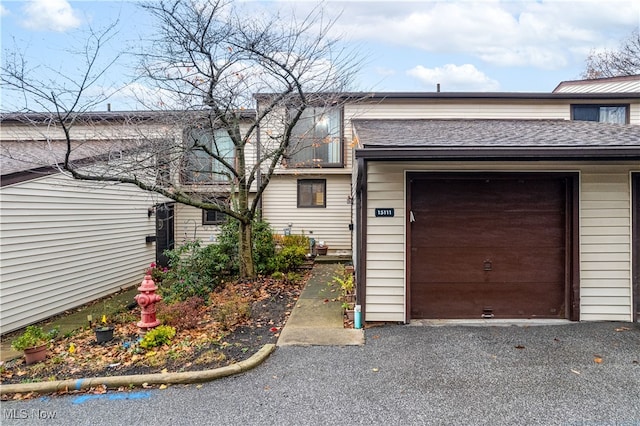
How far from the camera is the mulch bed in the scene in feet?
12.7

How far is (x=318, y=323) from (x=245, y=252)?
10.7 ft

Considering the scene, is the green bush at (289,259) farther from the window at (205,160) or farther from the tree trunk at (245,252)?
the window at (205,160)

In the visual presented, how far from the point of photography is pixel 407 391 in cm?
332

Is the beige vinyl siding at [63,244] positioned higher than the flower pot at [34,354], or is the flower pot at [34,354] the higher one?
the beige vinyl siding at [63,244]

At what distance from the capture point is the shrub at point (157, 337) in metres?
4.44

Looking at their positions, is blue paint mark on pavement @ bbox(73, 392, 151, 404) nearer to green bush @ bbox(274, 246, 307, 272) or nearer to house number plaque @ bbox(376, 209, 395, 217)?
house number plaque @ bbox(376, 209, 395, 217)

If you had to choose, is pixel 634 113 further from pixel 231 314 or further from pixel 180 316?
pixel 180 316

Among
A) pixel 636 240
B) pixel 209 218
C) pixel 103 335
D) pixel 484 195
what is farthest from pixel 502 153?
pixel 209 218

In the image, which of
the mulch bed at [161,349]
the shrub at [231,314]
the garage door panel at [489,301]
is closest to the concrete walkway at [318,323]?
the mulch bed at [161,349]

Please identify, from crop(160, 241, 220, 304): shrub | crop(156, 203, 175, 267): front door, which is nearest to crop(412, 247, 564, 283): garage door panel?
crop(160, 241, 220, 304): shrub

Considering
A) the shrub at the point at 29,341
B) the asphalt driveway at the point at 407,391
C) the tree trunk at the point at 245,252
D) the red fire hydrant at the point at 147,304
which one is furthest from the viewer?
the tree trunk at the point at 245,252

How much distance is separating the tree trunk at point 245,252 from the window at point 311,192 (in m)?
3.60

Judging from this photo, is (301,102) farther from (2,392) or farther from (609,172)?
(2,392)

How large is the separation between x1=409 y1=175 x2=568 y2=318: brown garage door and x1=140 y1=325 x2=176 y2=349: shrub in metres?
3.59
